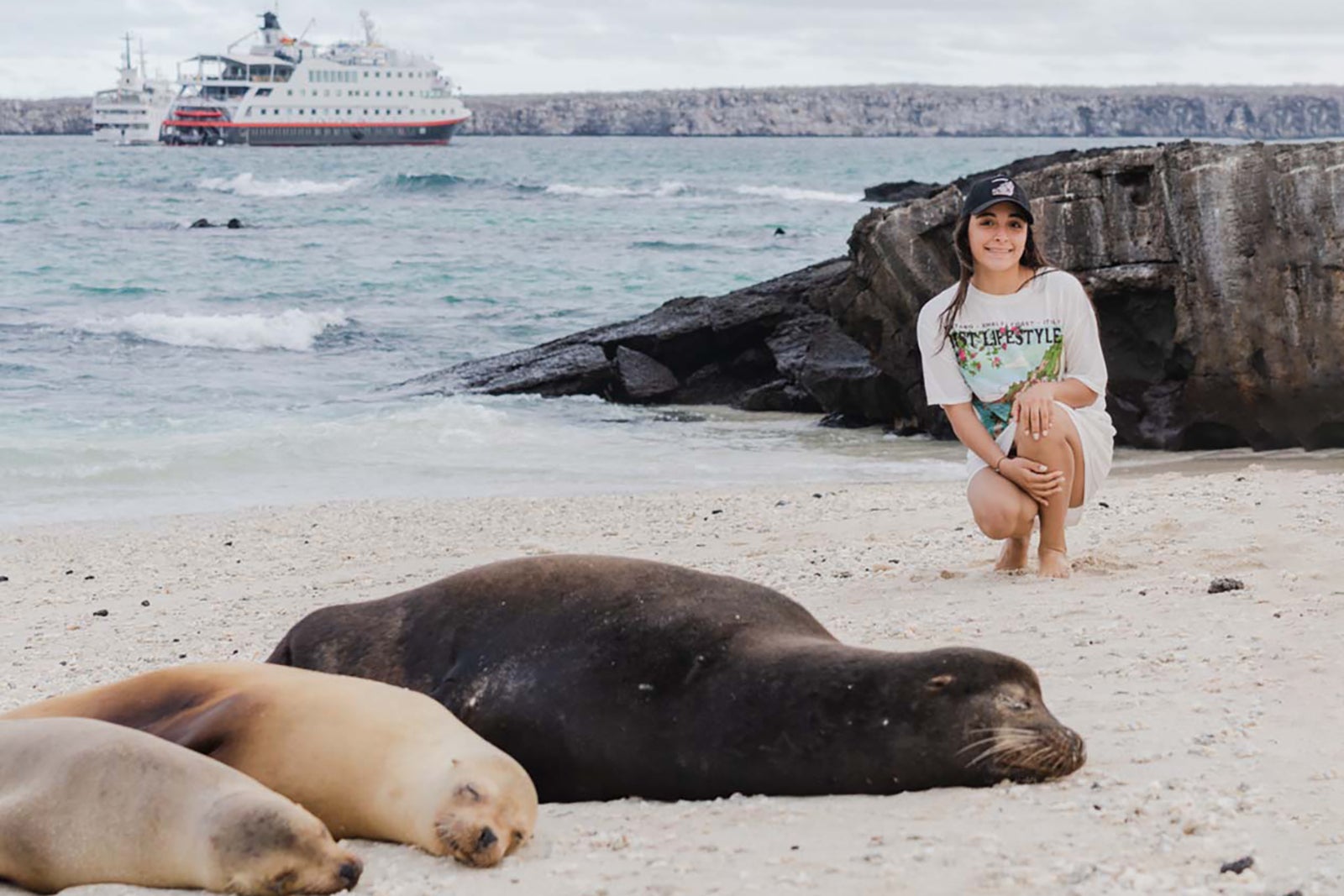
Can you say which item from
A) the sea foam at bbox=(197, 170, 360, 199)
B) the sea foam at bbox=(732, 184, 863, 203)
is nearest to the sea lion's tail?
the sea foam at bbox=(732, 184, 863, 203)

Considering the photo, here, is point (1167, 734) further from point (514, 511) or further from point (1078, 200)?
point (1078, 200)

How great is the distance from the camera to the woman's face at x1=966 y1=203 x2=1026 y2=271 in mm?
6191

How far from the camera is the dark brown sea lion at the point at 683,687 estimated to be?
3.91m

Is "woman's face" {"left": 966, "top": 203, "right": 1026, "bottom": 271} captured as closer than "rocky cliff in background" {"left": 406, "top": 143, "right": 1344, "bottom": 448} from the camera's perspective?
Yes

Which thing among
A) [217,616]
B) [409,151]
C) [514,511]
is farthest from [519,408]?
[409,151]

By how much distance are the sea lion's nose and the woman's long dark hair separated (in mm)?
3415

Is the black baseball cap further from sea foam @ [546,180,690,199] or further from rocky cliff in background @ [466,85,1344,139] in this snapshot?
rocky cliff in background @ [466,85,1344,139]

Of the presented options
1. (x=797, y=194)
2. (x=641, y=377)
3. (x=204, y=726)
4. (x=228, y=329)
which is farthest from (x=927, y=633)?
(x=797, y=194)

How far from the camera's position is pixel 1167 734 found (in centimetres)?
430

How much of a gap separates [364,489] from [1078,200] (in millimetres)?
4996

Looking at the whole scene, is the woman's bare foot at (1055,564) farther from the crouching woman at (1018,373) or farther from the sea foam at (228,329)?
the sea foam at (228,329)

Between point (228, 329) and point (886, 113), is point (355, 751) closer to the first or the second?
point (228, 329)

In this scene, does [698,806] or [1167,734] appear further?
[1167,734]

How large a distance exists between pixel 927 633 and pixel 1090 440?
45.2 inches
